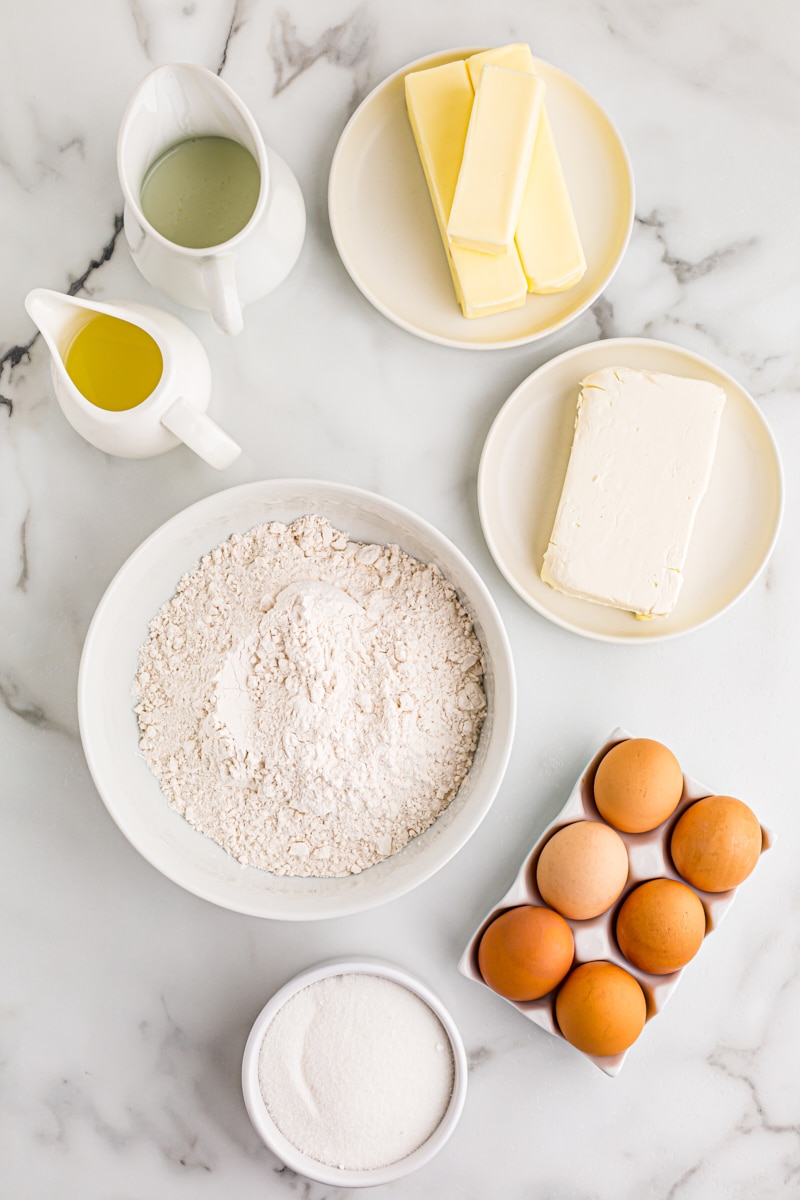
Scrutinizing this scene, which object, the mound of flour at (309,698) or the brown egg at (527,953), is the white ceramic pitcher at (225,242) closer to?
the mound of flour at (309,698)

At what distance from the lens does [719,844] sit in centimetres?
100

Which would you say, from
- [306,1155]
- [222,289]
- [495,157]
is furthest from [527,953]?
[495,157]

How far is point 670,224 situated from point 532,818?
83 centimetres

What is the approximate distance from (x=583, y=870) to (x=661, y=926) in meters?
0.12

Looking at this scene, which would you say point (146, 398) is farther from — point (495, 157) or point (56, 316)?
point (495, 157)

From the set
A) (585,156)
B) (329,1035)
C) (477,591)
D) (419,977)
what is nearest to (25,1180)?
(329,1035)

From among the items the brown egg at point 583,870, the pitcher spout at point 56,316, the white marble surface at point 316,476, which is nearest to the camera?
the pitcher spout at point 56,316

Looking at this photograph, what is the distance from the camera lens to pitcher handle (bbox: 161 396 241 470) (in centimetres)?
93

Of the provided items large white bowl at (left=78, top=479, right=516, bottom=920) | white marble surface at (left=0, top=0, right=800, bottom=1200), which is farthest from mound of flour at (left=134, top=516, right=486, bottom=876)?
white marble surface at (left=0, top=0, right=800, bottom=1200)

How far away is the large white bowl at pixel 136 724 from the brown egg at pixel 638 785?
16 cm

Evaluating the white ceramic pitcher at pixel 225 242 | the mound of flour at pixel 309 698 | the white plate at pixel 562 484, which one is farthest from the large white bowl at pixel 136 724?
the white ceramic pitcher at pixel 225 242

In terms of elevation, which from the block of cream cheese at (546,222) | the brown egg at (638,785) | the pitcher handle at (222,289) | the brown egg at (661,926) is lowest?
the brown egg at (661,926)

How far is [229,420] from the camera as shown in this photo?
1098mm

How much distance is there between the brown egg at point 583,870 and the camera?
3.24ft
